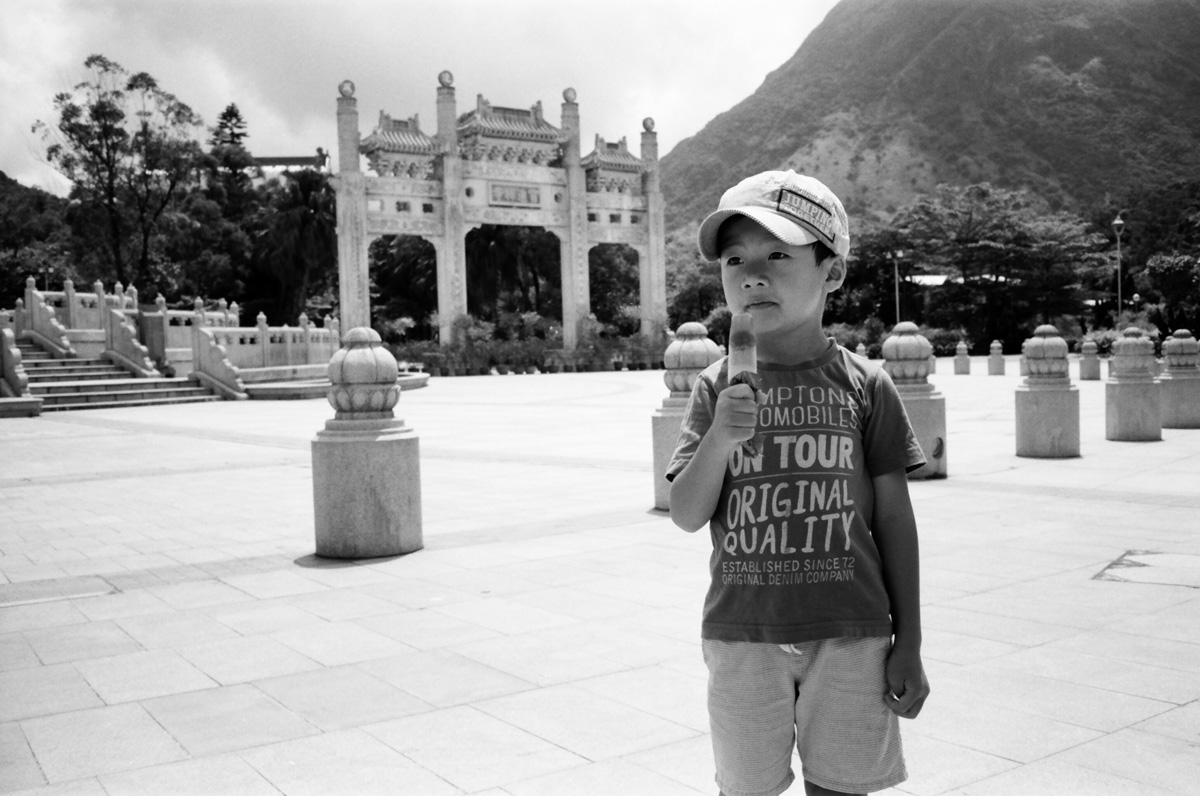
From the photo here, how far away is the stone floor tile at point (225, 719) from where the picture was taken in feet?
11.6

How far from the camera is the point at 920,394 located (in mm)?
9531

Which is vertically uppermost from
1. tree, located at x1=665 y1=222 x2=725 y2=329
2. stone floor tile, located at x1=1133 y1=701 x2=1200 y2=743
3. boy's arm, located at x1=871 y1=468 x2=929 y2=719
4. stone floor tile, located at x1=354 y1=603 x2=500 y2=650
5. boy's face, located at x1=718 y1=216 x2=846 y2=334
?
tree, located at x1=665 y1=222 x2=725 y2=329

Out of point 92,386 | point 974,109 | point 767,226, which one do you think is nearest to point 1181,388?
point 767,226

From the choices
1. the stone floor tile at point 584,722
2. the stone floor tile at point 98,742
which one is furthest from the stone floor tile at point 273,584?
the stone floor tile at point 584,722

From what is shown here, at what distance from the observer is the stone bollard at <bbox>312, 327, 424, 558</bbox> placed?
6.75 m

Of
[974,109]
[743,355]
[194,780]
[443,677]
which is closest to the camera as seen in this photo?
[743,355]

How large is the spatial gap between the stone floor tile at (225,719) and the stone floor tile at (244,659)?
0.60 ft

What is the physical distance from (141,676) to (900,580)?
338 centimetres

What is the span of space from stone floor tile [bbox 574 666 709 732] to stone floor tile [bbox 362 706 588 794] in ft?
1.50

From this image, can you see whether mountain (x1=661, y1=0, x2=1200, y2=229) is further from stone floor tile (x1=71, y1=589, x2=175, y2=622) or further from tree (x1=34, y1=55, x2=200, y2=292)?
stone floor tile (x1=71, y1=589, x2=175, y2=622)

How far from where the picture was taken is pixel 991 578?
5.57 meters

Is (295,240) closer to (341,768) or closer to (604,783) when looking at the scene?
(341,768)

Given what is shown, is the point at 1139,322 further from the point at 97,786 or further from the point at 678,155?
the point at 678,155

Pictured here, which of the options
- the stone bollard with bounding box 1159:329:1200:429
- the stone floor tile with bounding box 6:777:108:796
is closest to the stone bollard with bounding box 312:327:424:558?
the stone floor tile with bounding box 6:777:108:796
